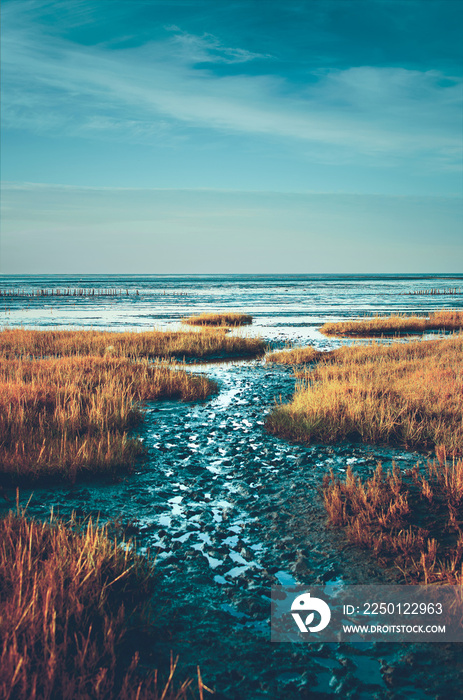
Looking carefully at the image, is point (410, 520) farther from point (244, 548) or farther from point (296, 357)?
point (296, 357)

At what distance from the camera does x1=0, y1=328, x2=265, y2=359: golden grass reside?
71.6 feet

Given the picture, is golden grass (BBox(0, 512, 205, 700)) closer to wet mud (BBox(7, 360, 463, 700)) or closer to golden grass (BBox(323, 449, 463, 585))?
wet mud (BBox(7, 360, 463, 700))

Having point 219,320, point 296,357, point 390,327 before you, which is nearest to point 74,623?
point 296,357

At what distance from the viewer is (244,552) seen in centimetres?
557

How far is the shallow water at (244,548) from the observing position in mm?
3824

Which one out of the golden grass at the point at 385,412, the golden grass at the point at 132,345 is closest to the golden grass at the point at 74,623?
the golden grass at the point at 385,412

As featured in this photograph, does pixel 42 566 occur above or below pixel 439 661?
above

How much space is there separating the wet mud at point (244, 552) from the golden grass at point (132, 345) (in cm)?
1121

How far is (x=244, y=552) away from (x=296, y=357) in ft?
50.9

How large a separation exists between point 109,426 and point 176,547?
493cm

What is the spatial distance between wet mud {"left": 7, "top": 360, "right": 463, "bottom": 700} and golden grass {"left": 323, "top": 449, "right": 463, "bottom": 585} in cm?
25

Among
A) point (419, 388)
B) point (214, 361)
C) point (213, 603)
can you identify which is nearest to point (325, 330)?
point (214, 361)

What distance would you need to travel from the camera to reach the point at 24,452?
7.73 m

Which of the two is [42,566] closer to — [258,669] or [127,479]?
[258,669]
